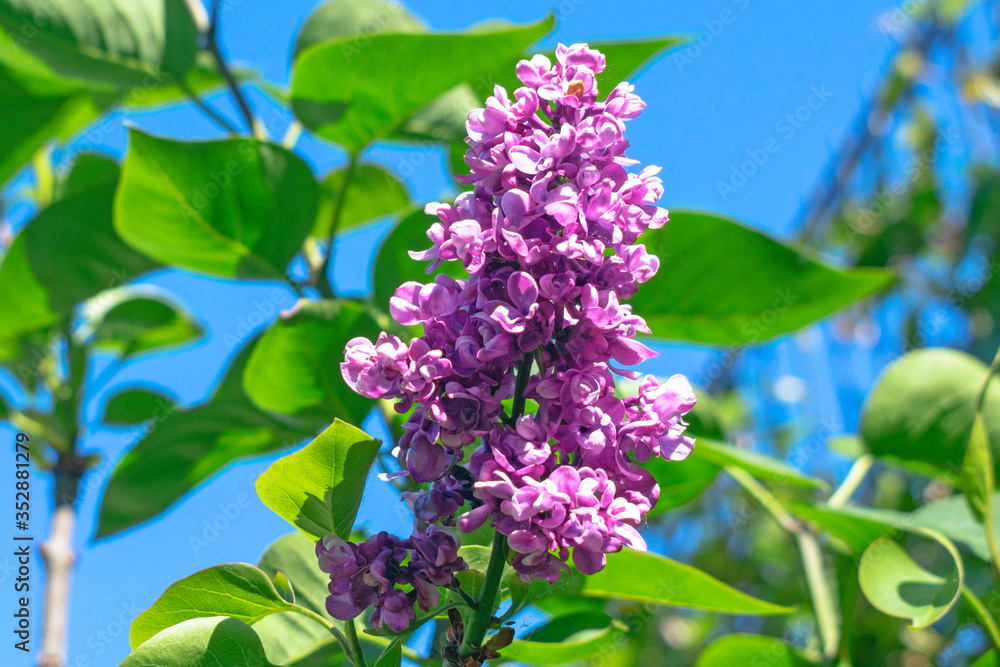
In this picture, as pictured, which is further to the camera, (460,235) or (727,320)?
(727,320)

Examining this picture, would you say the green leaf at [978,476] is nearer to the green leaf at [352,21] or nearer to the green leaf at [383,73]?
the green leaf at [383,73]

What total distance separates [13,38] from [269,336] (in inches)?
14.9

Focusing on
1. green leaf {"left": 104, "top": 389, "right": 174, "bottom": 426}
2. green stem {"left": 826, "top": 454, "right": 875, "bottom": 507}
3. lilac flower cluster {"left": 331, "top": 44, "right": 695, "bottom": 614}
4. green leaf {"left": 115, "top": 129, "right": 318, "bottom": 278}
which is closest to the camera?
lilac flower cluster {"left": 331, "top": 44, "right": 695, "bottom": 614}

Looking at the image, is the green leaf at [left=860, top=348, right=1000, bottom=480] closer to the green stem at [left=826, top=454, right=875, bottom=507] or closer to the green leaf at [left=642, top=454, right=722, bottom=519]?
the green stem at [left=826, top=454, right=875, bottom=507]

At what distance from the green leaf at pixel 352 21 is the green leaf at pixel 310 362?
34 cm

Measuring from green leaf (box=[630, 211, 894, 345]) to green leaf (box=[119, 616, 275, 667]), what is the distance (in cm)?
45

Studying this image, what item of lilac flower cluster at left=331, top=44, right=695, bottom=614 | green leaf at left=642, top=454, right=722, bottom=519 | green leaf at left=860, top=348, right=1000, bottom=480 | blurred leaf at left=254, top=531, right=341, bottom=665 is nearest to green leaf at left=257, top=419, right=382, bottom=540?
lilac flower cluster at left=331, top=44, right=695, bottom=614

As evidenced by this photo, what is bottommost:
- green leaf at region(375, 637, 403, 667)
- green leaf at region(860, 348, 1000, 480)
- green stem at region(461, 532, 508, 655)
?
green leaf at region(375, 637, 403, 667)

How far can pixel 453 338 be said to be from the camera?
0.38 metres

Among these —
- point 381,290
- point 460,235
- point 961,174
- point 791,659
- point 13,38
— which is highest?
point 961,174

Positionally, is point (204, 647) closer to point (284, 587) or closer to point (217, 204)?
point (284, 587)

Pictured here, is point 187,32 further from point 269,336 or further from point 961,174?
point 961,174

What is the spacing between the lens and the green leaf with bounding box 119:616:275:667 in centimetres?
40

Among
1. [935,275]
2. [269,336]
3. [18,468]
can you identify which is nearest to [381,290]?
[269,336]
